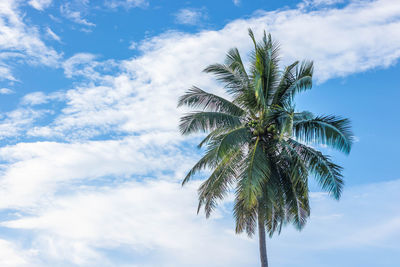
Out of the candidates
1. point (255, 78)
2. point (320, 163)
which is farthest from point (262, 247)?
point (255, 78)

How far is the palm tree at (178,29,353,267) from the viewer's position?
637 inches

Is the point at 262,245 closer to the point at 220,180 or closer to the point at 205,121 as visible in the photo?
the point at 220,180

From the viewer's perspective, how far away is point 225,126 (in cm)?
1723

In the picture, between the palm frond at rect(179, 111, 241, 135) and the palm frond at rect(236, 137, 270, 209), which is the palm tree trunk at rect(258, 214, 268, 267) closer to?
the palm frond at rect(236, 137, 270, 209)

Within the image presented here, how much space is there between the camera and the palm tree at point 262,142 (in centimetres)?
1617

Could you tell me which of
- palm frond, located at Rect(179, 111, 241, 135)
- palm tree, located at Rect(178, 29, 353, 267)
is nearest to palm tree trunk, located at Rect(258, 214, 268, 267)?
palm tree, located at Rect(178, 29, 353, 267)

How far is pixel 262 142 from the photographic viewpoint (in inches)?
683

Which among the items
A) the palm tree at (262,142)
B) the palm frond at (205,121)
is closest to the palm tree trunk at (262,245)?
the palm tree at (262,142)

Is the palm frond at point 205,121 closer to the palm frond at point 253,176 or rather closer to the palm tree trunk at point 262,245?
the palm frond at point 253,176

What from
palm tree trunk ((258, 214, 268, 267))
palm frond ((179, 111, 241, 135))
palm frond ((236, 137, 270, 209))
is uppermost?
palm frond ((179, 111, 241, 135))

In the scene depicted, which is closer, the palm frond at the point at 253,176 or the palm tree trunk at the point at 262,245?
the palm frond at the point at 253,176

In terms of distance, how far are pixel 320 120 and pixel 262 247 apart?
16.9 ft

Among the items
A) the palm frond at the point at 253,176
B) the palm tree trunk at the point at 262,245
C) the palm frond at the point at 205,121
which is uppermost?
the palm frond at the point at 205,121

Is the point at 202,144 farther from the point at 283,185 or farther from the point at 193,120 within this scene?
the point at 283,185
